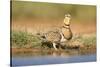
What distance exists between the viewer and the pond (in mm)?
2102

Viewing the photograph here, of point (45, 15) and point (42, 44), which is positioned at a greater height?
point (45, 15)

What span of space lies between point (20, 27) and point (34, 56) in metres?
0.38

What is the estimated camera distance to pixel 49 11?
2242mm

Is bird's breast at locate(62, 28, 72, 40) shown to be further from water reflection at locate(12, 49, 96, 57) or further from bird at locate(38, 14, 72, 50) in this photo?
water reflection at locate(12, 49, 96, 57)

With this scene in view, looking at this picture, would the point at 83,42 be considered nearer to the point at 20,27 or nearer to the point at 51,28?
the point at 51,28

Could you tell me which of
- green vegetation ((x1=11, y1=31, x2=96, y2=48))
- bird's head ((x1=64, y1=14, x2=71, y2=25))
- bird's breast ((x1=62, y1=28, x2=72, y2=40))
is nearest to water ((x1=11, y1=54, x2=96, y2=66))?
green vegetation ((x1=11, y1=31, x2=96, y2=48))

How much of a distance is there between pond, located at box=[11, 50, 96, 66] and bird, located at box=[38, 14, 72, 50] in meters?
0.12

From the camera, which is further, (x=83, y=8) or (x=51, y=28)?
(x=83, y=8)

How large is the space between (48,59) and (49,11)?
0.59 m

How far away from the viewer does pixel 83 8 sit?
7.85ft

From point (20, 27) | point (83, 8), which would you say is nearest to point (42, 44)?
point (20, 27)

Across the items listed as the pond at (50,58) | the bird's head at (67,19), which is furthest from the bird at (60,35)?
the pond at (50,58)
